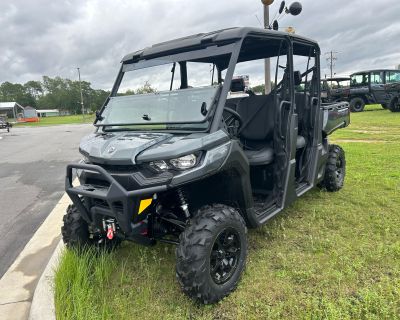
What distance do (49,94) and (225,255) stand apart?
407ft

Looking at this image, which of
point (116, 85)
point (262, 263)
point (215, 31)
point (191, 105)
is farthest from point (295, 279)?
point (116, 85)

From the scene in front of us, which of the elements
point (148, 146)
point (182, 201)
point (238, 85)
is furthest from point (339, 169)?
point (148, 146)

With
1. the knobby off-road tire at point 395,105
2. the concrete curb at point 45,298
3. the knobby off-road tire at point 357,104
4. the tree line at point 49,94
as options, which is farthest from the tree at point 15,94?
the concrete curb at point 45,298

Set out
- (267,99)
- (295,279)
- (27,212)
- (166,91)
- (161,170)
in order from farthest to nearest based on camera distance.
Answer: (27,212) < (267,99) < (166,91) < (295,279) < (161,170)

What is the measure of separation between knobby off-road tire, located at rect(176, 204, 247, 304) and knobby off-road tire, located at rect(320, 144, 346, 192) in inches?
107

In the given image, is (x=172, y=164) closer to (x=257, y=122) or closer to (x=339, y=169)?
(x=257, y=122)

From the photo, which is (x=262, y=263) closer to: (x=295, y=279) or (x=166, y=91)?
(x=295, y=279)

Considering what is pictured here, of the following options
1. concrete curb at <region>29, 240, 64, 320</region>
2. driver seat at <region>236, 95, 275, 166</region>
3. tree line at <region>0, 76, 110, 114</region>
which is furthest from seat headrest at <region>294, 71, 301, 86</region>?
tree line at <region>0, 76, 110, 114</region>

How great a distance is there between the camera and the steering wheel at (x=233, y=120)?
3391 millimetres

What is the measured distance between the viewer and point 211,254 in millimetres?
2947

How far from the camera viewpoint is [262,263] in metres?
3.52

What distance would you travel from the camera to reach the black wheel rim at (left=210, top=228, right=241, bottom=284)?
9.78ft

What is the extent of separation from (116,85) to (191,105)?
4.02ft

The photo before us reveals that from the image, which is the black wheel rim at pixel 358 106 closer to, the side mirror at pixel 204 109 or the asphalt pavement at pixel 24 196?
the asphalt pavement at pixel 24 196
